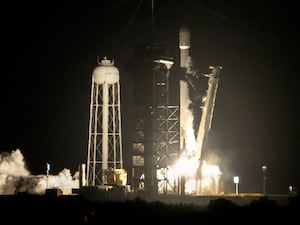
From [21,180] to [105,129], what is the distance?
800cm

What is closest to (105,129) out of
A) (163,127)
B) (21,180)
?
(163,127)

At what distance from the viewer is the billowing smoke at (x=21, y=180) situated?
64.1 metres

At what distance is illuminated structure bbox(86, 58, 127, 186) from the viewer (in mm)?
61500

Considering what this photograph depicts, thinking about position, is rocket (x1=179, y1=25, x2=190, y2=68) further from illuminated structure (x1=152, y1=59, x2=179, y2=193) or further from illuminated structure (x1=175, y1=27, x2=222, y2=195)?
illuminated structure (x1=152, y1=59, x2=179, y2=193)

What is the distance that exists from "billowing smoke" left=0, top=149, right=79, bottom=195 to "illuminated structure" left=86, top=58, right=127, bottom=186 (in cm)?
204

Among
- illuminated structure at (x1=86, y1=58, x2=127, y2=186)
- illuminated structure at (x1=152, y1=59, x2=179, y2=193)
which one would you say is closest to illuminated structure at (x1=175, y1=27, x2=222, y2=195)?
illuminated structure at (x1=152, y1=59, x2=179, y2=193)

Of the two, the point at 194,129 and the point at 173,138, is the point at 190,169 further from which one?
the point at 194,129

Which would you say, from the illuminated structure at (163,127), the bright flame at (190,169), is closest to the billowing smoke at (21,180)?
the illuminated structure at (163,127)

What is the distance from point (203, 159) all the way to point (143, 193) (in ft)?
18.8

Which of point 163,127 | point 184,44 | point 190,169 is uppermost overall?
point 184,44

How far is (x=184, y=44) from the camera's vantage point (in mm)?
62781

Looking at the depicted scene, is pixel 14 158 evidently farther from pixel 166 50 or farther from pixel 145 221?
pixel 145 221

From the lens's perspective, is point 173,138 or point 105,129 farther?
point 173,138

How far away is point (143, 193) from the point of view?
59.4m
